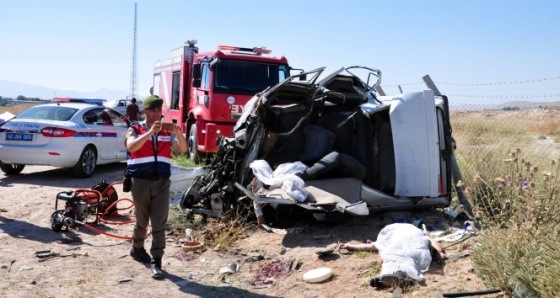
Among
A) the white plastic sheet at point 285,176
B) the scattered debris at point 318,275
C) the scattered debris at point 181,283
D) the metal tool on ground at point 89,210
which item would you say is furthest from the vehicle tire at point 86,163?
the scattered debris at point 318,275

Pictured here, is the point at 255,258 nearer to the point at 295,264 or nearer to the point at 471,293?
the point at 295,264

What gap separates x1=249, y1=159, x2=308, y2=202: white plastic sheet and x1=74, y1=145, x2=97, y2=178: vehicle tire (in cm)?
549

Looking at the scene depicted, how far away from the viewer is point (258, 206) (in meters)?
7.28

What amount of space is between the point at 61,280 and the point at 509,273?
402cm

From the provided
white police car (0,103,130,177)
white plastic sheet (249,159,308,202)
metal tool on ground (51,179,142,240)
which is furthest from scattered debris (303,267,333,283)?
white police car (0,103,130,177)

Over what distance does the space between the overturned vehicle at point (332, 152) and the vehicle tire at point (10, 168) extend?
589 centimetres

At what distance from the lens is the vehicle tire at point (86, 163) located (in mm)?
11625

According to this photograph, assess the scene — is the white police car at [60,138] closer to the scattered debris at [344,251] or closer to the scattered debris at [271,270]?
the scattered debris at [271,270]

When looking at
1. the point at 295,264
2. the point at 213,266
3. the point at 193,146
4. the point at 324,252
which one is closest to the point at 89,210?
the point at 213,266

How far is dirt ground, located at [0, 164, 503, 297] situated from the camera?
5.35m

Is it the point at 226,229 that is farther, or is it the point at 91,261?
the point at 226,229

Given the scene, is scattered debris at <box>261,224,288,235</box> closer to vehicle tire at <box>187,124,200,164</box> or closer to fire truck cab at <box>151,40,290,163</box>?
fire truck cab at <box>151,40,290,163</box>

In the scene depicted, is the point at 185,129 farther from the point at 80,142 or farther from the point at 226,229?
the point at 226,229

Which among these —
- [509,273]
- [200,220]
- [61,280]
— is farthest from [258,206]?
[509,273]
